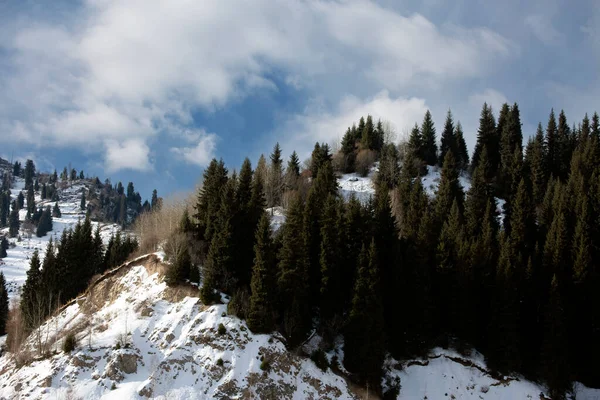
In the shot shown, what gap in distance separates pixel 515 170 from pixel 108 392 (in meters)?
64.9

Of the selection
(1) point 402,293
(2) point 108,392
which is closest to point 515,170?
(1) point 402,293

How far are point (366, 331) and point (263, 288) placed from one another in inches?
358

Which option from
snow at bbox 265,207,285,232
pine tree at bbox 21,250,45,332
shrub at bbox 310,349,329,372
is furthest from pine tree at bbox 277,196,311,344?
pine tree at bbox 21,250,45,332

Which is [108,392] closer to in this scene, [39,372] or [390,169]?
[39,372]

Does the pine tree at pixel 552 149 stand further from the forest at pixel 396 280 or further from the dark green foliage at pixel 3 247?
the dark green foliage at pixel 3 247

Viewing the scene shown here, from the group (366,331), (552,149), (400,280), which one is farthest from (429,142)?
(366,331)

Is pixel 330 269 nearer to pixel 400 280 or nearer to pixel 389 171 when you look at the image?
pixel 400 280

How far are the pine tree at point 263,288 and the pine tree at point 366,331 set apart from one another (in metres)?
6.65

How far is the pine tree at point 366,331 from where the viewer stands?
32.8 m

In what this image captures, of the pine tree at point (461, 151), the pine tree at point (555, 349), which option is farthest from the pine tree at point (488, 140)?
the pine tree at point (555, 349)

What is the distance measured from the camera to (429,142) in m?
84.1

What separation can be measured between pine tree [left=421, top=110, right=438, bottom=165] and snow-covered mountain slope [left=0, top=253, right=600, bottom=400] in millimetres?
52243

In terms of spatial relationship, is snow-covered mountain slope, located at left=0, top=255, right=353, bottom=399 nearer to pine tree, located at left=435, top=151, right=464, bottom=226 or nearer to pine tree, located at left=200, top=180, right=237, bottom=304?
pine tree, located at left=200, top=180, right=237, bottom=304

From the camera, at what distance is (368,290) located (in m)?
34.6
